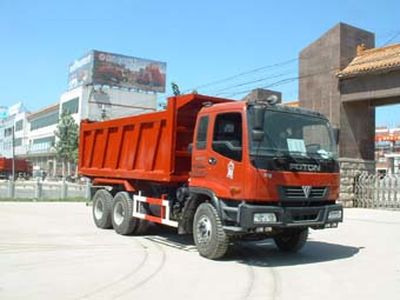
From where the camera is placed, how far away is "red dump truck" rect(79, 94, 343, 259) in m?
9.86

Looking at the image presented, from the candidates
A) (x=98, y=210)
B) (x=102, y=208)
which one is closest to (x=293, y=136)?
(x=102, y=208)

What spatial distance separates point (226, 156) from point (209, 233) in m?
1.44

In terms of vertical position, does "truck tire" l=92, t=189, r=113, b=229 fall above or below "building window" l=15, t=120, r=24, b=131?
below

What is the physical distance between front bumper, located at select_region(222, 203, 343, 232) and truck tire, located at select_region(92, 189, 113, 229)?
566cm

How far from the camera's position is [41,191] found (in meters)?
31.0

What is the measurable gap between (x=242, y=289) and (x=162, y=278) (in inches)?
51.2

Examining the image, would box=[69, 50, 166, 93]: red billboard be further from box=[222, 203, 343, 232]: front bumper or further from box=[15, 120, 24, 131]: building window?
box=[222, 203, 343, 232]: front bumper

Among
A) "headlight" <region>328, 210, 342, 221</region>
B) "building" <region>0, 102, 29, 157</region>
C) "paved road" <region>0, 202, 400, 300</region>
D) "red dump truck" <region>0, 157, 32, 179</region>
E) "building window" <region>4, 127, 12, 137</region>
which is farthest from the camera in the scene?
"building window" <region>4, 127, 12, 137</region>

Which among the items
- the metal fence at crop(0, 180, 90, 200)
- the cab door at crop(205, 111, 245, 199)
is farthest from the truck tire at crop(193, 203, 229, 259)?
the metal fence at crop(0, 180, 90, 200)

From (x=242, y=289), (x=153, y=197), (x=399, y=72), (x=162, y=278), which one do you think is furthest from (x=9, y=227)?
(x=399, y=72)

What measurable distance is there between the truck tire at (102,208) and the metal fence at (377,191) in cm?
1481

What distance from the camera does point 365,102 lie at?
87.5ft

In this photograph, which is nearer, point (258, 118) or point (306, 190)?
point (258, 118)

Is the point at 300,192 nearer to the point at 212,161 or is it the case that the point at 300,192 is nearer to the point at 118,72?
the point at 212,161
